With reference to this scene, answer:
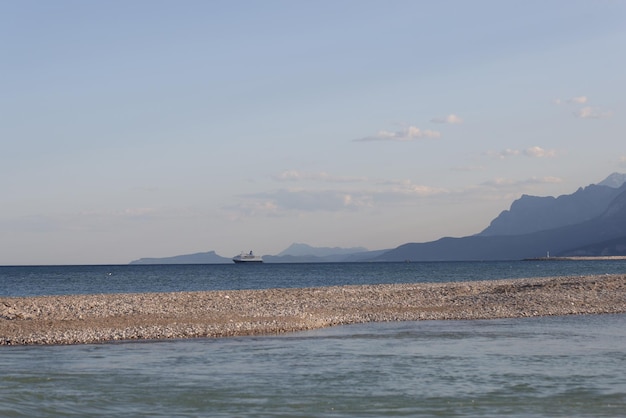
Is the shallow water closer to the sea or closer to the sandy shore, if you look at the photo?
the sea

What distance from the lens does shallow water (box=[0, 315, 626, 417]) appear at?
68.8 feet

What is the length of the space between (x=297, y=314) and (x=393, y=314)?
17.9 ft

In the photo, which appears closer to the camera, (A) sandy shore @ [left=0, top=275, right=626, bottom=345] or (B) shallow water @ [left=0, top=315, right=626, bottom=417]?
(B) shallow water @ [left=0, top=315, right=626, bottom=417]

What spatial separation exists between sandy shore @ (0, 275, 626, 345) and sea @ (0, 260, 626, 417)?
244 centimetres

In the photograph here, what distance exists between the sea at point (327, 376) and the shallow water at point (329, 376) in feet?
0.13

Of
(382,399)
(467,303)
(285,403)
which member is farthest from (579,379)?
(467,303)

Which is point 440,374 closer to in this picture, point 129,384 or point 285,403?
point 285,403

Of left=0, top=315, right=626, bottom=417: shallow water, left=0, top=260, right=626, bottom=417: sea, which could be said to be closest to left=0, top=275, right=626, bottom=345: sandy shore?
left=0, top=260, right=626, bottom=417: sea

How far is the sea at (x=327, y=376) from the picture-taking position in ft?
68.7

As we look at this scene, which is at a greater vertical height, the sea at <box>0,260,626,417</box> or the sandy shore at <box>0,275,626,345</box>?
the sandy shore at <box>0,275,626,345</box>

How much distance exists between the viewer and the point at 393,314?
44.2 m

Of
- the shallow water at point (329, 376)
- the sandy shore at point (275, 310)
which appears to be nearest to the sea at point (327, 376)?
the shallow water at point (329, 376)

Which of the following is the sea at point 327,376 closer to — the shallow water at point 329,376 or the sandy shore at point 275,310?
the shallow water at point 329,376

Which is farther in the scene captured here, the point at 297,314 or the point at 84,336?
the point at 297,314
